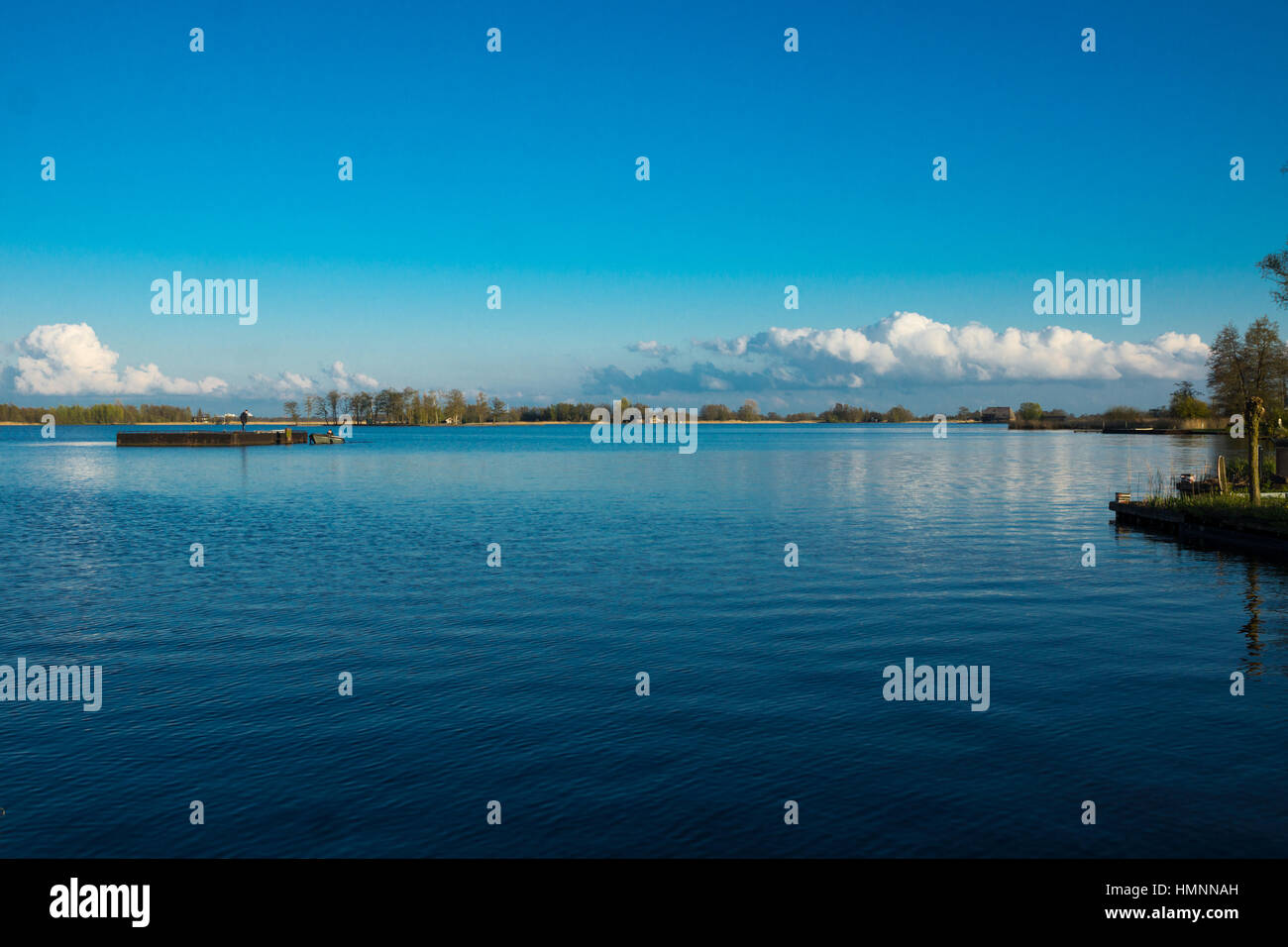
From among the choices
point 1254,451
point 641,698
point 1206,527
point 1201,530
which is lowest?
point 641,698

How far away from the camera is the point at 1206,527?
145 feet

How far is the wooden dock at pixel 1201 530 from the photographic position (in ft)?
131

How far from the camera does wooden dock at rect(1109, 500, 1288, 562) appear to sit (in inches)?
1566

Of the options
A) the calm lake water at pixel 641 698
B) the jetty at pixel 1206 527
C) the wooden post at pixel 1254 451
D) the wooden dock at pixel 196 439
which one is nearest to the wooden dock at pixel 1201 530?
the jetty at pixel 1206 527

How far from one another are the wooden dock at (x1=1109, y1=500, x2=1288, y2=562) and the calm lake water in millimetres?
1720

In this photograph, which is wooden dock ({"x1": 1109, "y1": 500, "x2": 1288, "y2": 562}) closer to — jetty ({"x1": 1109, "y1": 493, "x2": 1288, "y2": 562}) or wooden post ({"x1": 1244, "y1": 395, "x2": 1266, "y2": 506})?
jetty ({"x1": 1109, "y1": 493, "x2": 1288, "y2": 562})

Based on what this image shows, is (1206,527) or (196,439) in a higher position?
(196,439)

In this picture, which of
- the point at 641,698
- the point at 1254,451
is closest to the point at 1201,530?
the point at 1254,451

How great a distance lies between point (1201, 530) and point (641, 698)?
3765 centimetres

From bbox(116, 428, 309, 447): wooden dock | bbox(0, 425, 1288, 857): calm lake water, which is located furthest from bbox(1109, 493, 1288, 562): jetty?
bbox(116, 428, 309, 447): wooden dock

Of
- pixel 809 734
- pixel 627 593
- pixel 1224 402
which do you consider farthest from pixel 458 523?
pixel 1224 402

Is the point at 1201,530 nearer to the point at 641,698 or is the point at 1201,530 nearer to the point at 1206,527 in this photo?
the point at 1206,527

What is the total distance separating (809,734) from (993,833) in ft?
15.0
